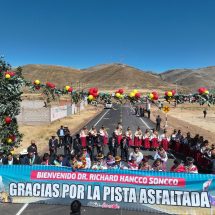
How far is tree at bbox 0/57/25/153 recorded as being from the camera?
42.8 feet

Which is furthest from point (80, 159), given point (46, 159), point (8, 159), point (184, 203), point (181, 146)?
point (181, 146)

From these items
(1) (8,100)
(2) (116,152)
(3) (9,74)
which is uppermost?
(3) (9,74)

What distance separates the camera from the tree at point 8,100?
42.8ft

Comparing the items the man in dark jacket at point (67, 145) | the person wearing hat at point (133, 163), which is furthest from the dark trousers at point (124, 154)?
the person wearing hat at point (133, 163)

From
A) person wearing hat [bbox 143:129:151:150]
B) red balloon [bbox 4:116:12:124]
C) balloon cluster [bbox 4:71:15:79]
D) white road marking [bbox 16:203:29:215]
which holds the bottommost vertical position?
white road marking [bbox 16:203:29:215]

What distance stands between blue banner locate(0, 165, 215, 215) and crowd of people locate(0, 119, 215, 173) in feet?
2.29

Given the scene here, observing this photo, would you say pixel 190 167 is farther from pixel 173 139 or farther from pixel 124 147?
pixel 173 139

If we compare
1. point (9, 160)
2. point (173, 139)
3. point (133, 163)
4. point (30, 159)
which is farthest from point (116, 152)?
point (9, 160)

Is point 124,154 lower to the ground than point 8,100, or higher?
lower

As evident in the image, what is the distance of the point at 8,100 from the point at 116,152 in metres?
7.44

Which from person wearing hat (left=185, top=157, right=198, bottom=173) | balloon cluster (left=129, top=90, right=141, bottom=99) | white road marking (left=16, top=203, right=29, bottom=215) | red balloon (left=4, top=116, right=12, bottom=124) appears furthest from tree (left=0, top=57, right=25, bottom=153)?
person wearing hat (left=185, top=157, right=198, bottom=173)

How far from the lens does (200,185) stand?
367 inches

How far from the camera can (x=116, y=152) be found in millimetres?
18625

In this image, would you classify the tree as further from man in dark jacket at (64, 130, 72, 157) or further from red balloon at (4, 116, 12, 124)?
man in dark jacket at (64, 130, 72, 157)
